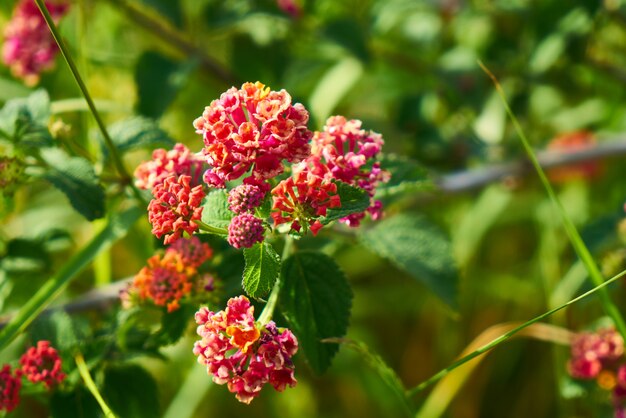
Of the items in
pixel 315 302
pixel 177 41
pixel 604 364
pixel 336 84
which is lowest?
pixel 604 364

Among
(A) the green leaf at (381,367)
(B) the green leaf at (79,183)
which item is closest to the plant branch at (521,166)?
(A) the green leaf at (381,367)

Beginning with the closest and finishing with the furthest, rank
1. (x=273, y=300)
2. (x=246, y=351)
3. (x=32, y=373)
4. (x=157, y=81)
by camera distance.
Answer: (x=246, y=351), (x=273, y=300), (x=32, y=373), (x=157, y=81)

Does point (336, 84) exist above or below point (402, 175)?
above

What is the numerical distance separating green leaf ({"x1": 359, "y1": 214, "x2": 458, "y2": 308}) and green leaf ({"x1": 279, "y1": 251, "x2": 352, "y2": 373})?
250 mm

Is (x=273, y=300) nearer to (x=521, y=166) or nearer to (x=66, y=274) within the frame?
(x=66, y=274)

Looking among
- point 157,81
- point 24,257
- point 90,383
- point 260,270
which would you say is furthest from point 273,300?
point 157,81

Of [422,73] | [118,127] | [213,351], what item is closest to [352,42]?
[422,73]

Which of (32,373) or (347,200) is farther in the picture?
(32,373)

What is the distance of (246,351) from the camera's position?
704 millimetres

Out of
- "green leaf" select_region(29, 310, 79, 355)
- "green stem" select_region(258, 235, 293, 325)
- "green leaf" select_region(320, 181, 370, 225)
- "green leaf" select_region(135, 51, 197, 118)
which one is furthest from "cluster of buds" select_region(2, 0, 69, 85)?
"green leaf" select_region(320, 181, 370, 225)

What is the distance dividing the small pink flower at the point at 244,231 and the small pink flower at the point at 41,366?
375 millimetres

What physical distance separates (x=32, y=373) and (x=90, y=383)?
0.08 meters

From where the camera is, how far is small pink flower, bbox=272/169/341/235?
2.46ft

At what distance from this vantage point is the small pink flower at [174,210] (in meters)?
0.74
